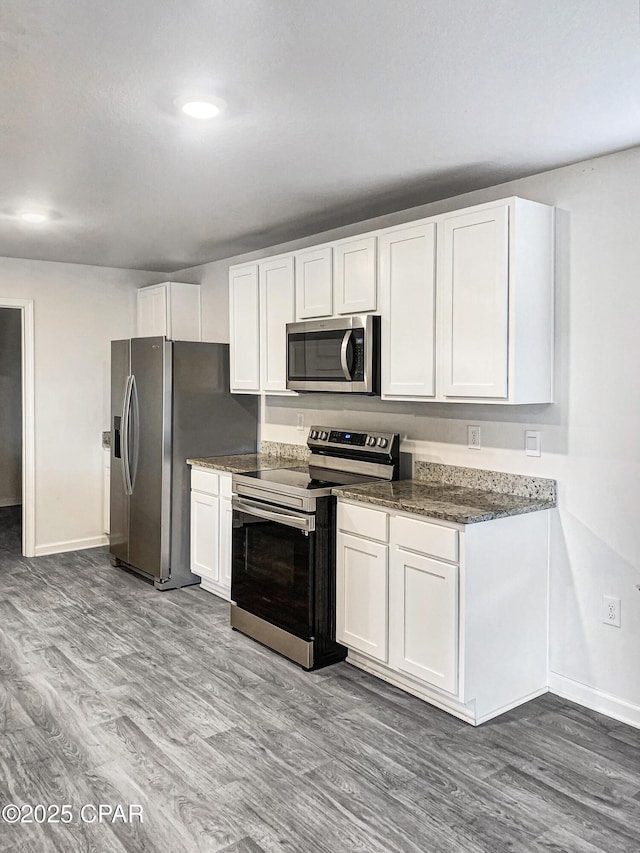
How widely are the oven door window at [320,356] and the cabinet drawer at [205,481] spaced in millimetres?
886

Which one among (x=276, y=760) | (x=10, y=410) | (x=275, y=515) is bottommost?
(x=276, y=760)

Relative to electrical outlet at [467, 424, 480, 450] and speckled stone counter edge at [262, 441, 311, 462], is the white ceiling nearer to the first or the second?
electrical outlet at [467, 424, 480, 450]

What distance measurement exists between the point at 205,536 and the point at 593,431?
2.64 m

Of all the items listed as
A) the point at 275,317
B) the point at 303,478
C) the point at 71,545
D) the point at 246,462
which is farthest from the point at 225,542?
the point at 71,545

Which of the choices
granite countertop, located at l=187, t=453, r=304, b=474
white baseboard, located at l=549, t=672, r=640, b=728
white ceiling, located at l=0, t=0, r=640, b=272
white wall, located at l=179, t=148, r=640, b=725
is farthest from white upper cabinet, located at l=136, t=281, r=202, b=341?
white baseboard, located at l=549, t=672, r=640, b=728

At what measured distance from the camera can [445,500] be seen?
3096mm

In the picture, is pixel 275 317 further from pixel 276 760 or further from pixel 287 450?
pixel 276 760

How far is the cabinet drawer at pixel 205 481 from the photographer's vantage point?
4.44 m

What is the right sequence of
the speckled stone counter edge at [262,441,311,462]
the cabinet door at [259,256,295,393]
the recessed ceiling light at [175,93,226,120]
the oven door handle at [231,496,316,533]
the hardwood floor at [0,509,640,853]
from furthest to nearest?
the speckled stone counter edge at [262,441,311,462] → the cabinet door at [259,256,295,393] → the oven door handle at [231,496,316,533] → the recessed ceiling light at [175,93,226,120] → the hardwood floor at [0,509,640,853]

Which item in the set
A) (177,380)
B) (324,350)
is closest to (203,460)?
(177,380)

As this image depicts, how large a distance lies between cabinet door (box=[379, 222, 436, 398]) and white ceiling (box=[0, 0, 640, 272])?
30cm

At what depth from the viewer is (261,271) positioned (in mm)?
4387

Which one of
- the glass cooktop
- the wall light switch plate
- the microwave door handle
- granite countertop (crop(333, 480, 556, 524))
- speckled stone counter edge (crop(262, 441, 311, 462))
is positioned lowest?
granite countertop (crop(333, 480, 556, 524))

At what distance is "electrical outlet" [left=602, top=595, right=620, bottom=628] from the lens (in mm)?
2900
